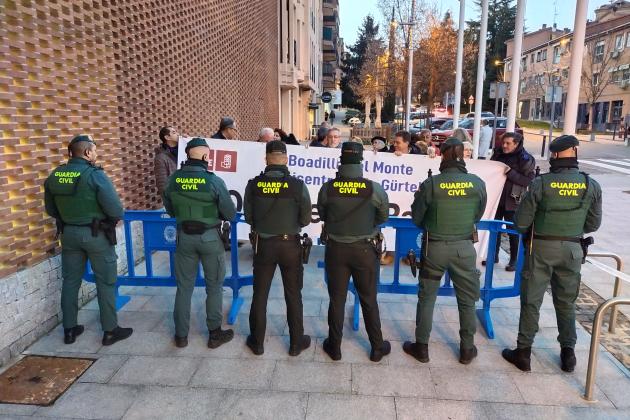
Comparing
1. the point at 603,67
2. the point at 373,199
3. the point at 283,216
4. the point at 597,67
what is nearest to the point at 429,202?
the point at 373,199

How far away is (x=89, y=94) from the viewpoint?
5.49 m

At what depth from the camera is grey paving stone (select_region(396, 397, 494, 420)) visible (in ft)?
10.9

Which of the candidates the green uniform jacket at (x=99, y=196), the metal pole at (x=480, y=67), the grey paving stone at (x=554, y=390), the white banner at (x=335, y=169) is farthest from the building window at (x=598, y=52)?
the green uniform jacket at (x=99, y=196)

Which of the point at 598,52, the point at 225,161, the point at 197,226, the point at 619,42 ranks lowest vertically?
the point at 197,226

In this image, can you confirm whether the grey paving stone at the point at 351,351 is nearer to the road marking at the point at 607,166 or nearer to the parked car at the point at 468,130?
the parked car at the point at 468,130

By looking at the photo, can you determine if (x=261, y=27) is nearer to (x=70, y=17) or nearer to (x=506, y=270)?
(x=70, y=17)

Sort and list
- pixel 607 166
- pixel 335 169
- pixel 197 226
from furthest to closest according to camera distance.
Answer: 1. pixel 607 166
2. pixel 335 169
3. pixel 197 226

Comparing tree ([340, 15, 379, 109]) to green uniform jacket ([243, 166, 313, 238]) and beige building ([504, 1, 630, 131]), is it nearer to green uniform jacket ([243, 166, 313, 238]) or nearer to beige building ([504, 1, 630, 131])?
beige building ([504, 1, 630, 131])

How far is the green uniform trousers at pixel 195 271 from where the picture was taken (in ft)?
13.4

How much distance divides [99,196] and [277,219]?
64.0 inches

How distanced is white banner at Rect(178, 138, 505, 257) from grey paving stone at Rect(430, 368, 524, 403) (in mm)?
2437

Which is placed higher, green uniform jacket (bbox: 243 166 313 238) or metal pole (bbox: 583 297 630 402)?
Result: green uniform jacket (bbox: 243 166 313 238)

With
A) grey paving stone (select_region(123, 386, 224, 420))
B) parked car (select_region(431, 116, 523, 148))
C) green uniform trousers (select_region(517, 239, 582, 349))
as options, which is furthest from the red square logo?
parked car (select_region(431, 116, 523, 148))

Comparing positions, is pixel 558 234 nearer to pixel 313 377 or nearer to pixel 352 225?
pixel 352 225
